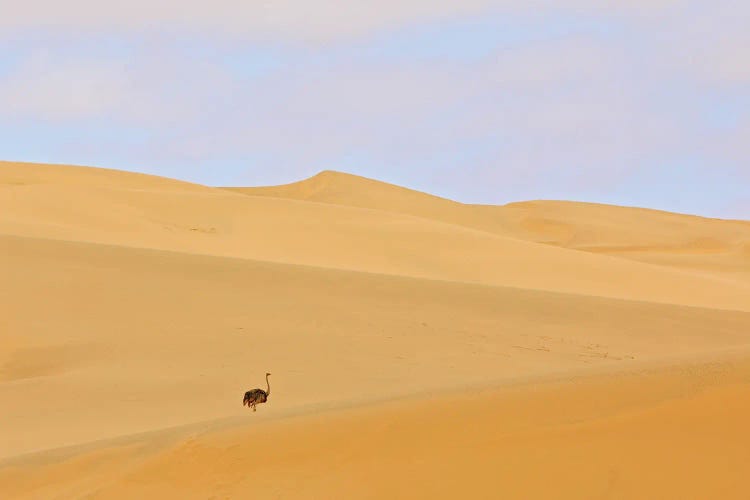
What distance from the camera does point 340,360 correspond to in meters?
12.8

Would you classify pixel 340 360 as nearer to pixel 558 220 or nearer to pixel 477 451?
pixel 477 451

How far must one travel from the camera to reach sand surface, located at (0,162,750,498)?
5.41 m

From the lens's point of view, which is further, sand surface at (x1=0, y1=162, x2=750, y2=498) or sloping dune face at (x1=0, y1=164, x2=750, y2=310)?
sloping dune face at (x1=0, y1=164, x2=750, y2=310)

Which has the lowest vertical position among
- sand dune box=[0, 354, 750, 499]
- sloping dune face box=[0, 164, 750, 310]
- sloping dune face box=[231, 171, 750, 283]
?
sand dune box=[0, 354, 750, 499]

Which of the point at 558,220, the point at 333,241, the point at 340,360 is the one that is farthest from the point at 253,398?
the point at 558,220

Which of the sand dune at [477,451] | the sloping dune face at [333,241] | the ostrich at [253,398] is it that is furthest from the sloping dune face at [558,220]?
the sand dune at [477,451]

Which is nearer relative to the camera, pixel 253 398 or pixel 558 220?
pixel 253 398

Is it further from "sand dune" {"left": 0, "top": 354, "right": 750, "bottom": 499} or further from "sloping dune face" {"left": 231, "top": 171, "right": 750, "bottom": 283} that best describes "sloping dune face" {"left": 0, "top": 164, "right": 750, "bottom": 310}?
"sand dune" {"left": 0, "top": 354, "right": 750, "bottom": 499}

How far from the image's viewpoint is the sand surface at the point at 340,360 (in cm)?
541

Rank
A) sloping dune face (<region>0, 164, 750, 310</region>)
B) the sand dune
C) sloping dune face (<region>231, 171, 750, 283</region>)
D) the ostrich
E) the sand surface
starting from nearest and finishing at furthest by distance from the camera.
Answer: the sand dune
the sand surface
the ostrich
sloping dune face (<region>0, 164, 750, 310</region>)
sloping dune face (<region>231, 171, 750, 283</region>)

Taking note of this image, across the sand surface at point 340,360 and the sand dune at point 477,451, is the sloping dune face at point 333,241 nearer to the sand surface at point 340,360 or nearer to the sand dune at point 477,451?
the sand surface at point 340,360

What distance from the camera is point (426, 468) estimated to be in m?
5.45

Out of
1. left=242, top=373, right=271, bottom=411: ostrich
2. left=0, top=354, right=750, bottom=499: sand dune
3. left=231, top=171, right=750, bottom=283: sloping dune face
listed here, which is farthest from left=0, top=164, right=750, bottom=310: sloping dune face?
left=0, top=354, right=750, bottom=499: sand dune

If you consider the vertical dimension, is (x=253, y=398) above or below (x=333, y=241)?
below
